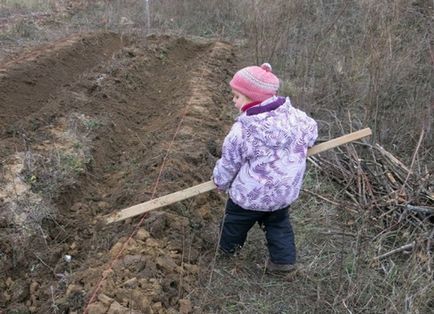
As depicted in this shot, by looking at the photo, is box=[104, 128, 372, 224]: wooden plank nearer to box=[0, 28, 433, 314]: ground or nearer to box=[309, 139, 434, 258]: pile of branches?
box=[0, 28, 433, 314]: ground

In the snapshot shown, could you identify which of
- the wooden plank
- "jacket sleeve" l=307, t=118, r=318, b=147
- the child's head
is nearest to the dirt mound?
the wooden plank

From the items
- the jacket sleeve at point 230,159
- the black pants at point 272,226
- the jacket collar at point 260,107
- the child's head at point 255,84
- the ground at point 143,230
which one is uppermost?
the child's head at point 255,84

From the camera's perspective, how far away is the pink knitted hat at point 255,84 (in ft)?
10.5

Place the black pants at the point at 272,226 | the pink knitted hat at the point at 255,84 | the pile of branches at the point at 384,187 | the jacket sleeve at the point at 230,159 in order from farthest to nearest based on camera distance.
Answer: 1. the pile of branches at the point at 384,187
2. the black pants at the point at 272,226
3. the jacket sleeve at the point at 230,159
4. the pink knitted hat at the point at 255,84

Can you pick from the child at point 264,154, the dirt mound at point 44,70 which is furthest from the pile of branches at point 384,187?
the dirt mound at point 44,70

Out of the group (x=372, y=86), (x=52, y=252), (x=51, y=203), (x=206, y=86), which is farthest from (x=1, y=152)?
(x=372, y=86)

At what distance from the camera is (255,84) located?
3203 millimetres

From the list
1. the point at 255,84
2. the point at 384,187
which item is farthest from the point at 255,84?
the point at 384,187

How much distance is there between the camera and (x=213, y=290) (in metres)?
3.49

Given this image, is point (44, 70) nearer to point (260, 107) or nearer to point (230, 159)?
point (230, 159)

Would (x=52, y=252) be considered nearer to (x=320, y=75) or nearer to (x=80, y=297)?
(x=80, y=297)

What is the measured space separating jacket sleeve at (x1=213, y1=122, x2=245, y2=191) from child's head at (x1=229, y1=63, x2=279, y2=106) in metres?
0.22

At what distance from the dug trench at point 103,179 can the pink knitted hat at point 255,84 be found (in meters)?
1.33

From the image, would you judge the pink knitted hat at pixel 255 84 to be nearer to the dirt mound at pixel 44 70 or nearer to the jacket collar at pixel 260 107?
the jacket collar at pixel 260 107
